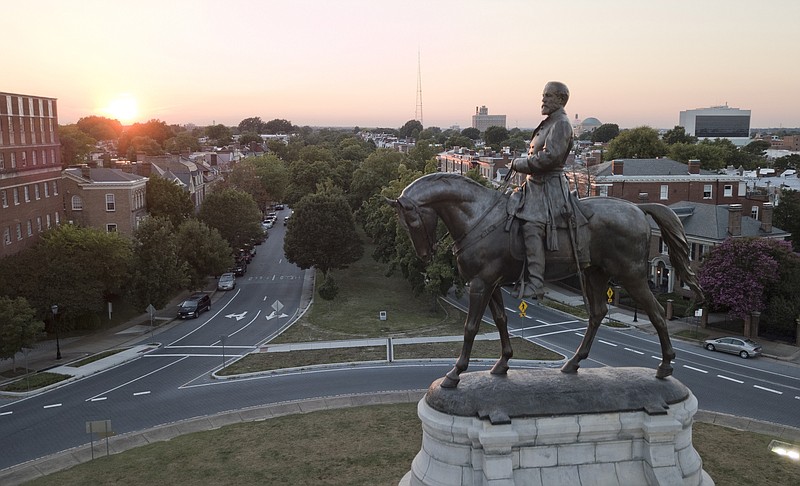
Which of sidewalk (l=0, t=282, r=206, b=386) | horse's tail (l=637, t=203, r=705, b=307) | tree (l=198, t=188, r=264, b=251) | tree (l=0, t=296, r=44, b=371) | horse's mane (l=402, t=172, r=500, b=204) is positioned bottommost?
sidewalk (l=0, t=282, r=206, b=386)

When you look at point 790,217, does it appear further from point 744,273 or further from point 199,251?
point 199,251

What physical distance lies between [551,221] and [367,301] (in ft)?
125

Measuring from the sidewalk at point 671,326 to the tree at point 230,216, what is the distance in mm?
31308

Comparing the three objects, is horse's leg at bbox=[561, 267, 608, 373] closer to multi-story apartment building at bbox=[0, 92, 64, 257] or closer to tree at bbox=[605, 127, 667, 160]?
multi-story apartment building at bbox=[0, 92, 64, 257]

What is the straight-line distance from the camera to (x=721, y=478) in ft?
57.1

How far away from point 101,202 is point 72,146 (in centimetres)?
6681

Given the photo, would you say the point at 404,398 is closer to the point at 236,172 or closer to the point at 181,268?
the point at 181,268

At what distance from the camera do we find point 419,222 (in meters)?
14.2

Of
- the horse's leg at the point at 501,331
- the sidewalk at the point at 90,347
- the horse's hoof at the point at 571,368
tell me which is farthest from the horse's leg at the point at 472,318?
the sidewalk at the point at 90,347

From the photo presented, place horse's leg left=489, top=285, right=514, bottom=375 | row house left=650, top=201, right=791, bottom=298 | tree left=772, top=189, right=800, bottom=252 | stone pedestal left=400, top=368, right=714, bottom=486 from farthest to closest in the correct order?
1. tree left=772, top=189, right=800, bottom=252
2. row house left=650, top=201, right=791, bottom=298
3. horse's leg left=489, top=285, right=514, bottom=375
4. stone pedestal left=400, top=368, right=714, bottom=486

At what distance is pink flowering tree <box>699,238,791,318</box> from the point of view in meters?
38.2

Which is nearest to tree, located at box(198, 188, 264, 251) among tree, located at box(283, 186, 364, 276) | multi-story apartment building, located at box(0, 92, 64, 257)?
tree, located at box(283, 186, 364, 276)

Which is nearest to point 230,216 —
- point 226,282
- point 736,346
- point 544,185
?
point 226,282

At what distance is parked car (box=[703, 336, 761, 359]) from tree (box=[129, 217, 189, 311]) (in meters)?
35.3
